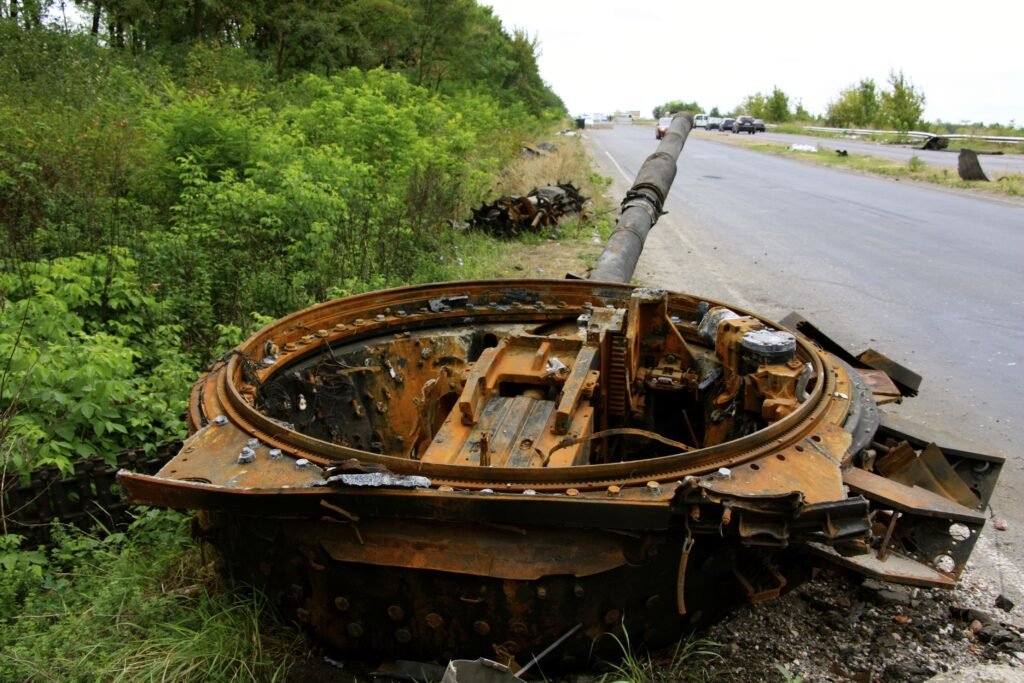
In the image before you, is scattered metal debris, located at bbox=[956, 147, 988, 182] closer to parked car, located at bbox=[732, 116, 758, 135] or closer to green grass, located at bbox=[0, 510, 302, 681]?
green grass, located at bbox=[0, 510, 302, 681]

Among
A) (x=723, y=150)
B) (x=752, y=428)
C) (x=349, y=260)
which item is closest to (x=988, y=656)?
(x=752, y=428)

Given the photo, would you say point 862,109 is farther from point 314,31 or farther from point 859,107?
point 314,31

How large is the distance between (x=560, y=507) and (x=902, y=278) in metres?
8.62

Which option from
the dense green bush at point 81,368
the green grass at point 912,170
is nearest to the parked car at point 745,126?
the green grass at point 912,170

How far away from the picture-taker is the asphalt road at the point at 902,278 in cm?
553

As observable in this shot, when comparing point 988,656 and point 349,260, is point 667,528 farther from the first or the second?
point 349,260

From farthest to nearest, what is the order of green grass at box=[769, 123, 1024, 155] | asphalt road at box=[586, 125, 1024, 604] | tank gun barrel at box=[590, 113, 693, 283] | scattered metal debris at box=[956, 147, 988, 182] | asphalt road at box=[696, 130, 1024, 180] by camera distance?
green grass at box=[769, 123, 1024, 155] → asphalt road at box=[696, 130, 1024, 180] → scattered metal debris at box=[956, 147, 988, 182] → tank gun barrel at box=[590, 113, 693, 283] → asphalt road at box=[586, 125, 1024, 604]

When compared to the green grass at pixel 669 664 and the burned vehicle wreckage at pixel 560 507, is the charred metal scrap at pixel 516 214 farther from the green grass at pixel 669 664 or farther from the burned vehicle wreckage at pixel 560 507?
the green grass at pixel 669 664

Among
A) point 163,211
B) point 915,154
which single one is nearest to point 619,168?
point 915,154

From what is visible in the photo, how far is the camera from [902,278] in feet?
30.8

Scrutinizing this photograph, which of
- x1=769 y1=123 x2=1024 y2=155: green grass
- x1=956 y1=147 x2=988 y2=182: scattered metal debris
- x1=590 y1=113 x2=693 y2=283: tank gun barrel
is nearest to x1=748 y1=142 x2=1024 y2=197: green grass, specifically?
x1=956 y1=147 x2=988 y2=182: scattered metal debris

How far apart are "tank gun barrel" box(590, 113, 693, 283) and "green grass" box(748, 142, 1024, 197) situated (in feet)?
36.2

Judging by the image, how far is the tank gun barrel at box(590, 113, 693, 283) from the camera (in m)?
5.91

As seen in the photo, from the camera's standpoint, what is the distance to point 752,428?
3.55 metres
